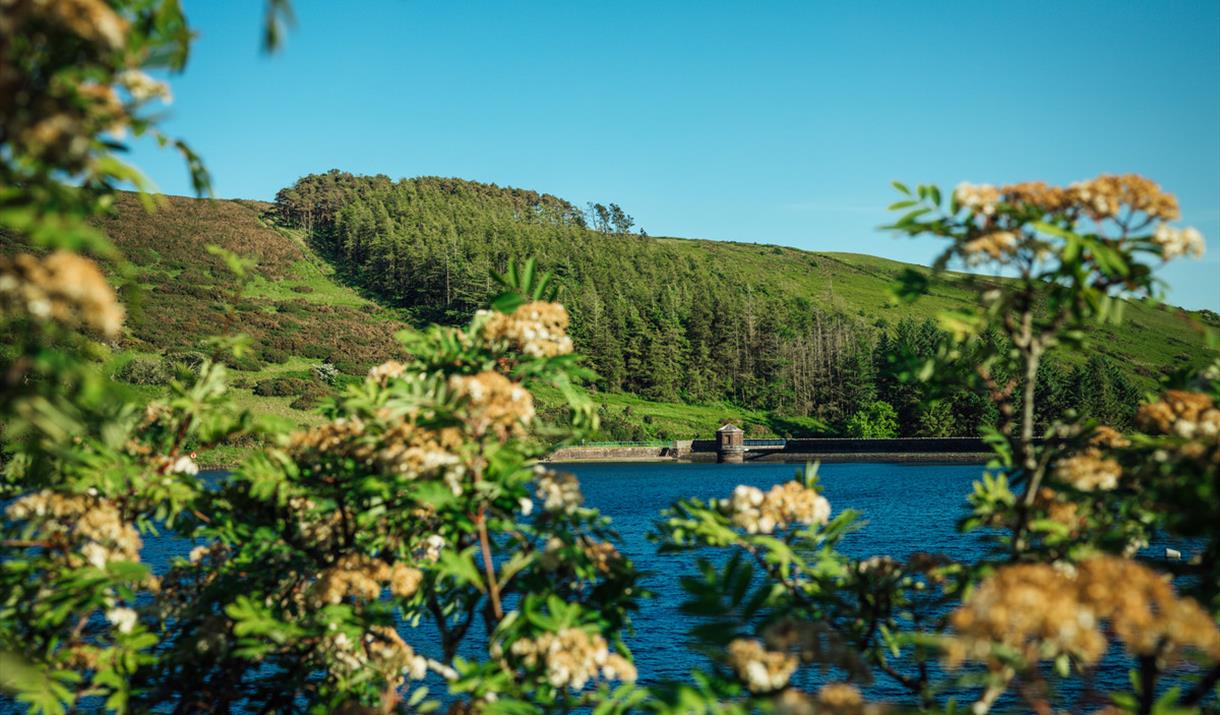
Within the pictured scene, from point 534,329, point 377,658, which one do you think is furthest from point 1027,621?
point 377,658

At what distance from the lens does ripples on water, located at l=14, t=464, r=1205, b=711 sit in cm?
2478

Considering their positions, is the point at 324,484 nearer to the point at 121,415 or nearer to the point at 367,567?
the point at 367,567

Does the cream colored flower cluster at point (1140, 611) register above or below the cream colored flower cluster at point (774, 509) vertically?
above

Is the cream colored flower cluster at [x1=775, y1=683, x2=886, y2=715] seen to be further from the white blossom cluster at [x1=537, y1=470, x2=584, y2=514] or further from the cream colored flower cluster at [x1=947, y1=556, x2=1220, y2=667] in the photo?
the white blossom cluster at [x1=537, y1=470, x2=584, y2=514]

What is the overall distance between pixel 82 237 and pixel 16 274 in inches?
15.7

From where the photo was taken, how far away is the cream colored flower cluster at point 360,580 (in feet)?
17.2

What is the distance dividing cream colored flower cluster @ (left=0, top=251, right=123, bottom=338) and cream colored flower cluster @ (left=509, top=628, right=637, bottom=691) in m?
2.72

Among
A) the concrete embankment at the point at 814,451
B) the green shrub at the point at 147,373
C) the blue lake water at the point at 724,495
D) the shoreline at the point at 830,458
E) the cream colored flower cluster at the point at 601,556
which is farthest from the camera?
the concrete embankment at the point at 814,451

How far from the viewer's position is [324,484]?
5758 millimetres

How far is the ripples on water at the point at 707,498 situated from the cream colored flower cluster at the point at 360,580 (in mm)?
1667

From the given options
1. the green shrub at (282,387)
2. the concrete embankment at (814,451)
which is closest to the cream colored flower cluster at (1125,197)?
the green shrub at (282,387)

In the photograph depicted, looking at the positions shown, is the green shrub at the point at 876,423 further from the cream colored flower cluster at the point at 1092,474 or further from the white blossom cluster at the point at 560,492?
the white blossom cluster at the point at 560,492

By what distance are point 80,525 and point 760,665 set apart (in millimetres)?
4279

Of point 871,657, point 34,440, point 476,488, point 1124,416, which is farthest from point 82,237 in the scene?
point 1124,416
